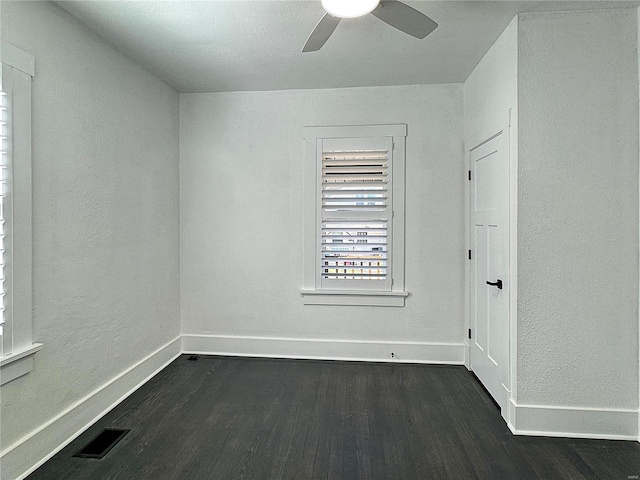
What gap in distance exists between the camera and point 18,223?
2.06m

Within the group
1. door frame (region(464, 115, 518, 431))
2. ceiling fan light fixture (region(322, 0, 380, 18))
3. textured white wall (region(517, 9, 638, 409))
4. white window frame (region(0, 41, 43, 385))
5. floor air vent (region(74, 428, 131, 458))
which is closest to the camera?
ceiling fan light fixture (region(322, 0, 380, 18))

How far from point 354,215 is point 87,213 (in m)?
2.17

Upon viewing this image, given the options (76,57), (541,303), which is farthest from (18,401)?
(541,303)

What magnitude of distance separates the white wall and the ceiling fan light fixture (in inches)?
72.4

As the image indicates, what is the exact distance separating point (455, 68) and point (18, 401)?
373cm

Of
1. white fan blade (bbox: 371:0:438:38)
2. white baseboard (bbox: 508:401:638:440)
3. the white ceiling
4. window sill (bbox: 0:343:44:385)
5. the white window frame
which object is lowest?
white baseboard (bbox: 508:401:638:440)

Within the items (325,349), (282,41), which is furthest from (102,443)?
(282,41)

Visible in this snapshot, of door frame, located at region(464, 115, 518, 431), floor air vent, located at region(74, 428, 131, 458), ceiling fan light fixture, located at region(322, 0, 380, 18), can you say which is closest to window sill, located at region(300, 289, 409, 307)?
door frame, located at region(464, 115, 518, 431)

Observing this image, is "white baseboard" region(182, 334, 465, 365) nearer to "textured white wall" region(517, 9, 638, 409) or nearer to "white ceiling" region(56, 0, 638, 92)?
"textured white wall" region(517, 9, 638, 409)

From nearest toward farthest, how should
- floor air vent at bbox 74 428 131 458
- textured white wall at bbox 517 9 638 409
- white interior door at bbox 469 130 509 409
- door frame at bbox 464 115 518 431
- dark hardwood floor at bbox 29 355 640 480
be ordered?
dark hardwood floor at bbox 29 355 640 480 < floor air vent at bbox 74 428 131 458 < textured white wall at bbox 517 9 638 409 < door frame at bbox 464 115 518 431 < white interior door at bbox 469 130 509 409

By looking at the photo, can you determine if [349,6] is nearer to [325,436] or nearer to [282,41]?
[282,41]

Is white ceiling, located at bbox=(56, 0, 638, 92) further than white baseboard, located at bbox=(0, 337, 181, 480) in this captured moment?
Yes

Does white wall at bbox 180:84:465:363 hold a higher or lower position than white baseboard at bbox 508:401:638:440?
higher

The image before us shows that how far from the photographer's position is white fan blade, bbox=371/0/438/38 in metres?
1.89
